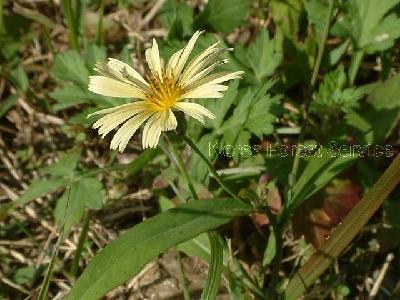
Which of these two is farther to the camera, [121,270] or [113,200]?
[113,200]

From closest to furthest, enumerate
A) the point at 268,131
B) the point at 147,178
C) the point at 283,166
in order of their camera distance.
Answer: the point at 268,131
the point at 283,166
the point at 147,178

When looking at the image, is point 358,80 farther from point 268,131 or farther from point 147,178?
point 147,178

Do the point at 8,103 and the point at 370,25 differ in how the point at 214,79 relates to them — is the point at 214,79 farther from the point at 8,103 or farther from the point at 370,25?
the point at 8,103

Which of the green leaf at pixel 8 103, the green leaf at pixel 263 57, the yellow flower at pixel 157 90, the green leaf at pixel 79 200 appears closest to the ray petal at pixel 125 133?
the yellow flower at pixel 157 90

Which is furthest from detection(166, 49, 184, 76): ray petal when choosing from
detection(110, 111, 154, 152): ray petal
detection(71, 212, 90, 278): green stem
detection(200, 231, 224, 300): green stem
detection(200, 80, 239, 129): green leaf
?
detection(71, 212, 90, 278): green stem

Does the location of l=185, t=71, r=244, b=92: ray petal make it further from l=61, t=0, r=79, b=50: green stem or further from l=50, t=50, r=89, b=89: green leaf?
l=61, t=0, r=79, b=50: green stem

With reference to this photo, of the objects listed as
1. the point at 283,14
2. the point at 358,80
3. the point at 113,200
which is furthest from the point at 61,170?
the point at 358,80
